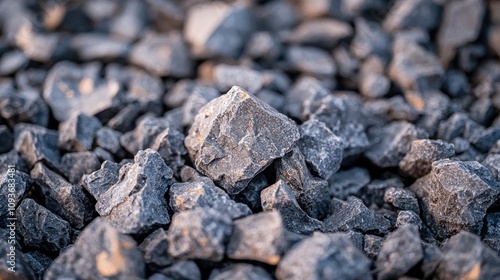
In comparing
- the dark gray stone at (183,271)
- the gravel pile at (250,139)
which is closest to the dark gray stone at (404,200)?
the gravel pile at (250,139)

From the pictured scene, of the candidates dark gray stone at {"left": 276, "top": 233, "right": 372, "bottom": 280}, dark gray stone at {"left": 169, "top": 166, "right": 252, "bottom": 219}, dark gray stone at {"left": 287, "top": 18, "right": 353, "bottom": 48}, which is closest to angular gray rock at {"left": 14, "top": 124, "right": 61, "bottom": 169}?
dark gray stone at {"left": 169, "top": 166, "right": 252, "bottom": 219}

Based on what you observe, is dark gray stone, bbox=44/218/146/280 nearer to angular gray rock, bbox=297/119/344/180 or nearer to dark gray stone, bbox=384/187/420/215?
angular gray rock, bbox=297/119/344/180

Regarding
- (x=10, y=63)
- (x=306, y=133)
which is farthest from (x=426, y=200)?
(x=10, y=63)

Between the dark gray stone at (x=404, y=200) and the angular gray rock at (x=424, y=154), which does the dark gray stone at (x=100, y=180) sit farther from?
the angular gray rock at (x=424, y=154)

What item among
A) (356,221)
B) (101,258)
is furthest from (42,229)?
(356,221)

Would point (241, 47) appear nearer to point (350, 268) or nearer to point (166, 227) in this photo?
point (166, 227)

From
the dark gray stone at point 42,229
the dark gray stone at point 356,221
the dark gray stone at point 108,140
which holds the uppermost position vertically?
the dark gray stone at point 108,140

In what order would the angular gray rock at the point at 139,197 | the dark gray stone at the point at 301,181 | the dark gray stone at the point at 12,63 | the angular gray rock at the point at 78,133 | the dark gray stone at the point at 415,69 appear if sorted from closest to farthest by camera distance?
the angular gray rock at the point at 139,197, the dark gray stone at the point at 301,181, the angular gray rock at the point at 78,133, the dark gray stone at the point at 415,69, the dark gray stone at the point at 12,63
